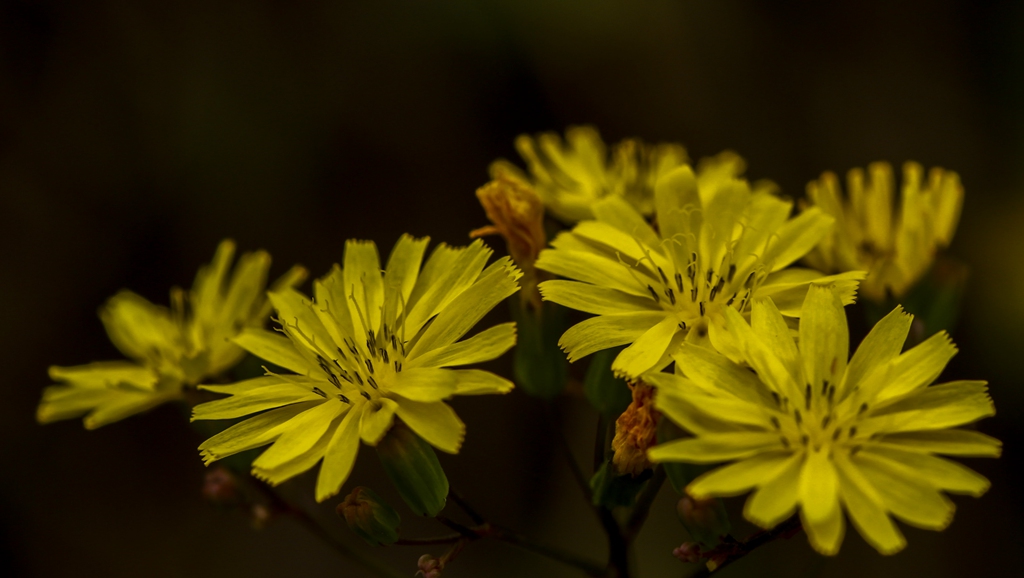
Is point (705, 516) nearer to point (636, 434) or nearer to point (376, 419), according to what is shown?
point (636, 434)

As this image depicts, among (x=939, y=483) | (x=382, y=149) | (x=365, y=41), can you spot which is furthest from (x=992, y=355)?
(x=365, y=41)

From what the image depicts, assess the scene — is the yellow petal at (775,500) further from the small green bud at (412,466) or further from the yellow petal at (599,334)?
the small green bud at (412,466)

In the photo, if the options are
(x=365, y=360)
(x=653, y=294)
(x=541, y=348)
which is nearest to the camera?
(x=365, y=360)

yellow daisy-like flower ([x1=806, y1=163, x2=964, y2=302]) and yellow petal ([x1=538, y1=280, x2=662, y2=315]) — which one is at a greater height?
yellow petal ([x1=538, y1=280, x2=662, y2=315])

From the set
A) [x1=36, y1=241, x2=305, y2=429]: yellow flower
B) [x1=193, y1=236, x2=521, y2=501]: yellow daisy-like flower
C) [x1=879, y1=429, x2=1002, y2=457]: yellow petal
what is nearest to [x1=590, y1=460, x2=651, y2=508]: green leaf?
[x1=193, y1=236, x2=521, y2=501]: yellow daisy-like flower

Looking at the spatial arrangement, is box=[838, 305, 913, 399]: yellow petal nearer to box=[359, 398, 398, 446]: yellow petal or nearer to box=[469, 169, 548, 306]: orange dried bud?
box=[469, 169, 548, 306]: orange dried bud

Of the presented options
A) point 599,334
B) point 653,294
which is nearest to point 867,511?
point 599,334

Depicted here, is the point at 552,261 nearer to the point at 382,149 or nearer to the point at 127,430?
the point at 382,149
